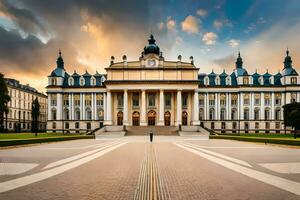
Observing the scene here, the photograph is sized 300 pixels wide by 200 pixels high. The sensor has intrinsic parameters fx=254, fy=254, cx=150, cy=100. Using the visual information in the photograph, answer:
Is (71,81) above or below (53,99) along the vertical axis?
above

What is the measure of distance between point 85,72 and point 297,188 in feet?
270

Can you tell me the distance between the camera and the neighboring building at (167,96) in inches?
2864

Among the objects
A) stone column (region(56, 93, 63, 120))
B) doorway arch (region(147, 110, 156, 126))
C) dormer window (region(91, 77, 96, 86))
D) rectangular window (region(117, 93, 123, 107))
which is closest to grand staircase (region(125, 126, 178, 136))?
doorway arch (region(147, 110, 156, 126))

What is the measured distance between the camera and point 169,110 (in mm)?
76562

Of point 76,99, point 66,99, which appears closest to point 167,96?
point 76,99

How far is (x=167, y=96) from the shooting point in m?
77.0

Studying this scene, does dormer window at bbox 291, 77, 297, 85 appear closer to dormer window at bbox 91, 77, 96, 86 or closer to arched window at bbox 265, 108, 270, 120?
arched window at bbox 265, 108, 270, 120

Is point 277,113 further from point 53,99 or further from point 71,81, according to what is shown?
point 53,99

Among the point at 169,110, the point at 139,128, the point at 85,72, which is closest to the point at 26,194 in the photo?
the point at 139,128

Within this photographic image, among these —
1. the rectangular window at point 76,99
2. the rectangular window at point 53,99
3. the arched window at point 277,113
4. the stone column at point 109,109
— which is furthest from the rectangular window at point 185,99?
the rectangular window at point 53,99

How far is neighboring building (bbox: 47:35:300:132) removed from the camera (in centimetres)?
7275

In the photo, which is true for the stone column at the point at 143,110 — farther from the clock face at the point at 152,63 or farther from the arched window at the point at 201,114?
the arched window at the point at 201,114

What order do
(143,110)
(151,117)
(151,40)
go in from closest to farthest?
(143,110), (151,117), (151,40)

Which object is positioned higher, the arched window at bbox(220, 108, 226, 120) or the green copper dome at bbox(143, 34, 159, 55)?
the green copper dome at bbox(143, 34, 159, 55)
